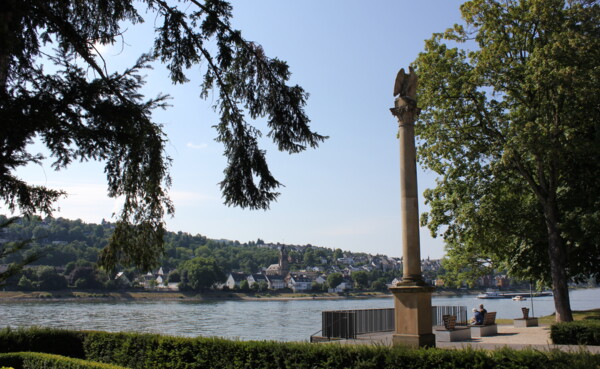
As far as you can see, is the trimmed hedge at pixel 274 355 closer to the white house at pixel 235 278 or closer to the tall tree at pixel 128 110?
the tall tree at pixel 128 110

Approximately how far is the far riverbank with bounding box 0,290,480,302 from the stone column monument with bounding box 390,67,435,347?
9691cm

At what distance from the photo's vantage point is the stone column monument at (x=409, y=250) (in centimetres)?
1234

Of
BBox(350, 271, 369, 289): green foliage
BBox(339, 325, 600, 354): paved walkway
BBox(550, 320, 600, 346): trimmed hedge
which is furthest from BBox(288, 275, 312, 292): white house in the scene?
BBox(550, 320, 600, 346): trimmed hedge

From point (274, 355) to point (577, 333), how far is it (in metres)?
9.87

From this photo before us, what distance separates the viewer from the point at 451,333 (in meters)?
17.8

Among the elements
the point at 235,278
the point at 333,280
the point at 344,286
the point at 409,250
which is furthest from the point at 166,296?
the point at 409,250

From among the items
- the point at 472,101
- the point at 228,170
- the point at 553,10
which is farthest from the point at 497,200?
the point at 228,170

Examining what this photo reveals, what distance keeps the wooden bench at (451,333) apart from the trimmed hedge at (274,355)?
8.71 m

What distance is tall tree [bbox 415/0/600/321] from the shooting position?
19.9 m

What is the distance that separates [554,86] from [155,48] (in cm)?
1607

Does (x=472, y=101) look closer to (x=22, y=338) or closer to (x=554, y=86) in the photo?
(x=554, y=86)

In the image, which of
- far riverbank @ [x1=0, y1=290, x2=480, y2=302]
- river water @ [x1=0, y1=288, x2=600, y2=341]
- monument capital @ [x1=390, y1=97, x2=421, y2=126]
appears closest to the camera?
monument capital @ [x1=390, y1=97, x2=421, y2=126]

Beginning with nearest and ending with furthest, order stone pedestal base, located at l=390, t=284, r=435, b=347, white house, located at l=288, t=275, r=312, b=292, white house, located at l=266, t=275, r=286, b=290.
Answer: stone pedestal base, located at l=390, t=284, r=435, b=347
white house, located at l=266, t=275, r=286, b=290
white house, located at l=288, t=275, r=312, b=292

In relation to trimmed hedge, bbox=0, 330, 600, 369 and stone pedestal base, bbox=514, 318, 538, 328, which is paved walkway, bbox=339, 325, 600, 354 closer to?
stone pedestal base, bbox=514, 318, 538, 328
